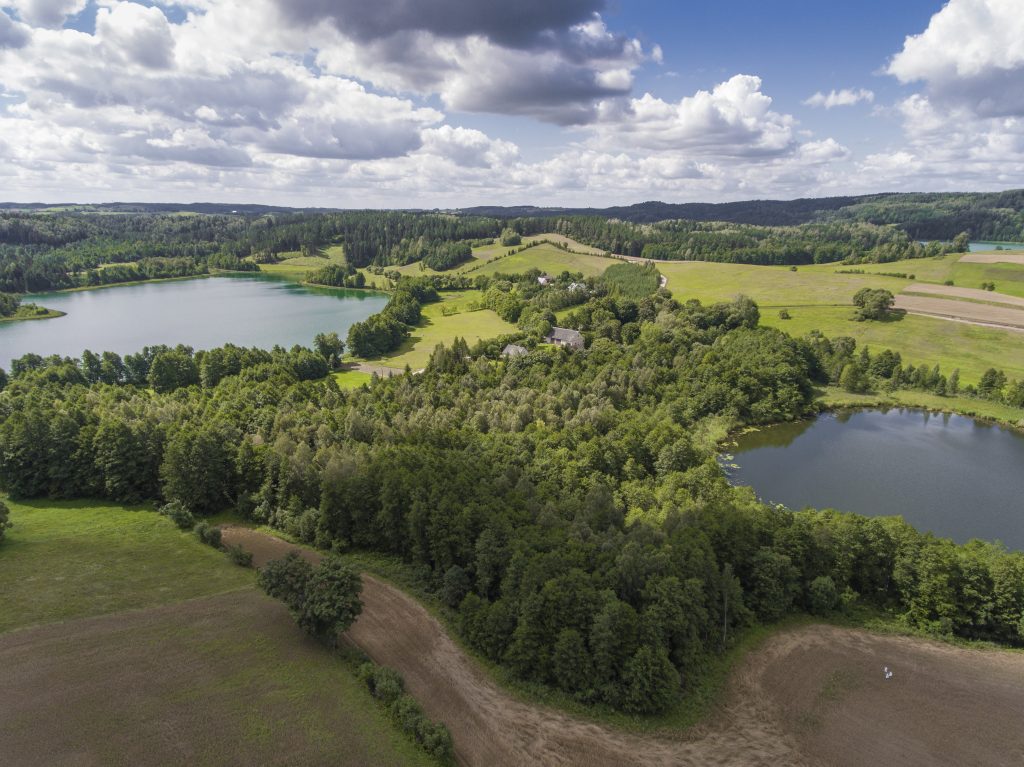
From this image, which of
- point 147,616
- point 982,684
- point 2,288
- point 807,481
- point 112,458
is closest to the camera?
point 982,684

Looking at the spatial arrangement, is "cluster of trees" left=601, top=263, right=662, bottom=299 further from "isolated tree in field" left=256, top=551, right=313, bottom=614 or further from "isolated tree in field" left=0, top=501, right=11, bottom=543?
"isolated tree in field" left=0, top=501, right=11, bottom=543

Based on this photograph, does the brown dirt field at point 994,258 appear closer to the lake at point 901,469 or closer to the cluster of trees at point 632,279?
the cluster of trees at point 632,279

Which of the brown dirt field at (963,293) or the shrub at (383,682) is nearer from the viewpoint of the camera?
the shrub at (383,682)

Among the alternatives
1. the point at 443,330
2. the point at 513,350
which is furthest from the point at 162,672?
the point at 443,330

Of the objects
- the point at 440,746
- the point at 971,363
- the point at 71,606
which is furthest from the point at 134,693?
the point at 971,363

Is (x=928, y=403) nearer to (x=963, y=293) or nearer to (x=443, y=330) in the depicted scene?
(x=963, y=293)

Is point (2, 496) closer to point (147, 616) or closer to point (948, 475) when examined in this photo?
point (147, 616)

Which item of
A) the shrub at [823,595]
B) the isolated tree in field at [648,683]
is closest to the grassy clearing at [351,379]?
the isolated tree in field at [648,683]
